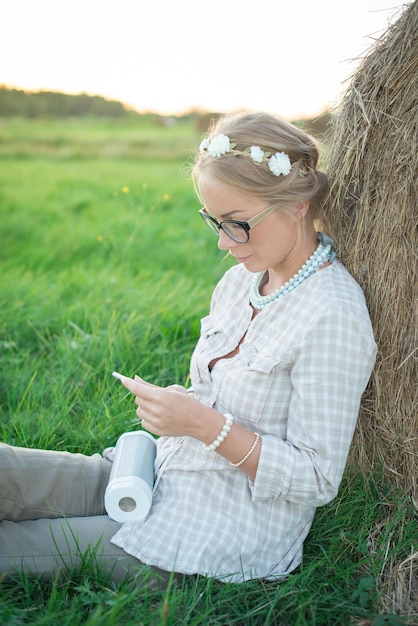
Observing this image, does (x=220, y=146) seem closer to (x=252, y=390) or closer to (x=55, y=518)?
(x=252, y=390)

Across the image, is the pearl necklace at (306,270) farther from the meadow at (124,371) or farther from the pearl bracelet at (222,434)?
the meadow at (124,371)

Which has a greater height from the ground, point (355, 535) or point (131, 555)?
point (131, 555)

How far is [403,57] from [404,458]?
1.30 m

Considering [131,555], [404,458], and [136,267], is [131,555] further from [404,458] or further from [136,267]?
[136,267]

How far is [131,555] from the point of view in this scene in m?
1.92

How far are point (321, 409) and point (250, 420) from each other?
0.84 feet

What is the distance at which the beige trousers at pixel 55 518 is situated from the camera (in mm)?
1921

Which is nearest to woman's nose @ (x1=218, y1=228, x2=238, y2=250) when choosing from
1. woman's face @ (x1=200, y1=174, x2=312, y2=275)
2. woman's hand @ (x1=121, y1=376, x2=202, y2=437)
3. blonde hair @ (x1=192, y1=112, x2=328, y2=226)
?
woman's face @ (x1=200, y1=174, x2=312, y2=275)

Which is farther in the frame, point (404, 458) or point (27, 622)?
Result: point (404, 458)

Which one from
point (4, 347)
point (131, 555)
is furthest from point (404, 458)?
point (4, 347)

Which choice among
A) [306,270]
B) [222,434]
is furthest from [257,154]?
[222,434]

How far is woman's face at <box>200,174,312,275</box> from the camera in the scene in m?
1.95

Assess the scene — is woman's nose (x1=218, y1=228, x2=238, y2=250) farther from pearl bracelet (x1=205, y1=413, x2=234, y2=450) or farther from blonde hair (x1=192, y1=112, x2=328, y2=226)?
pearl bracelet (x1=205, y1=413, x2=234, y2=450)

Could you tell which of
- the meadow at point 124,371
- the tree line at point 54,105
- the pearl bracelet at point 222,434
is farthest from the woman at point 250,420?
the tree line at point 54,105
